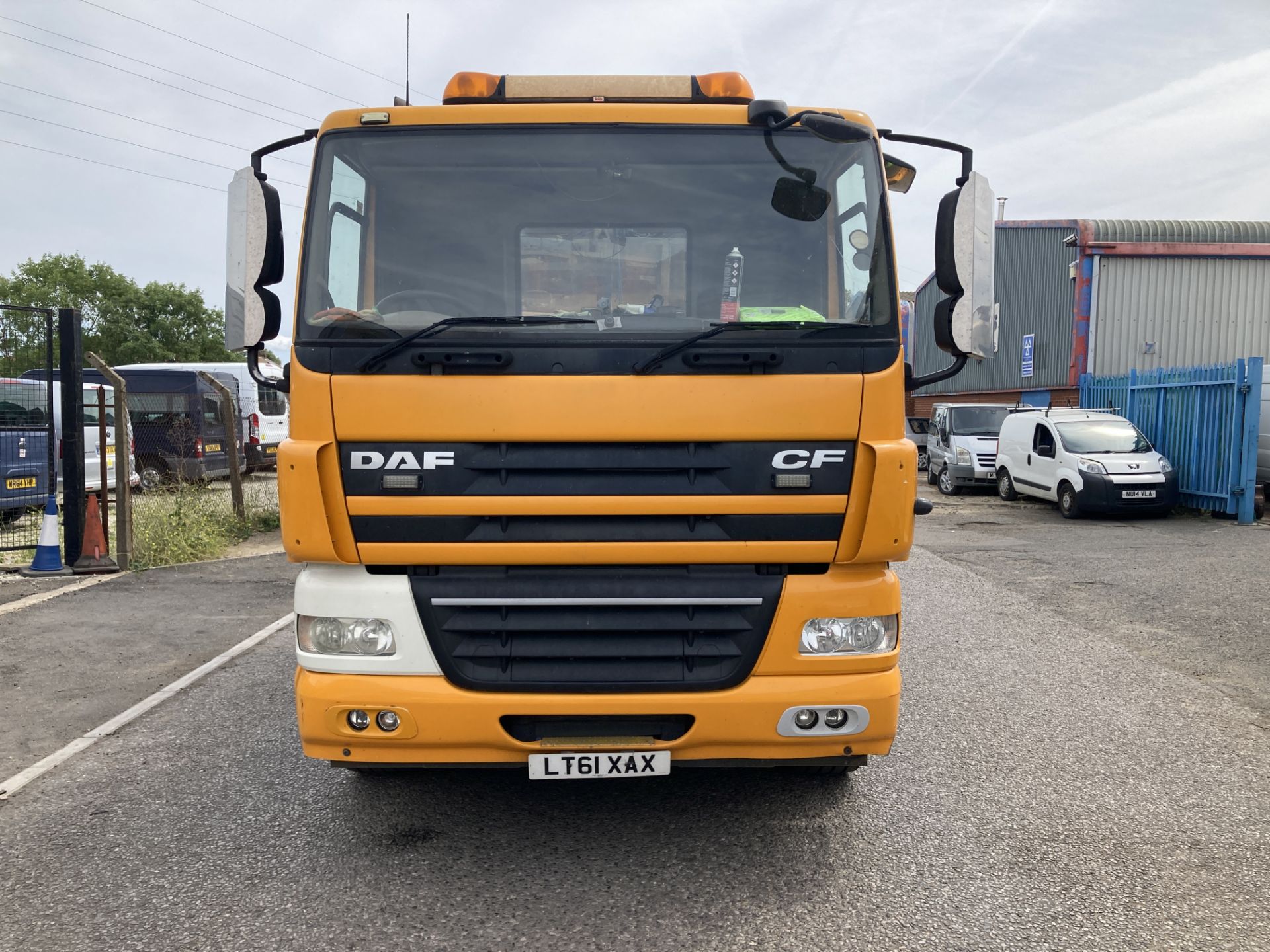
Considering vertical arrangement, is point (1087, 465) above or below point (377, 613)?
above

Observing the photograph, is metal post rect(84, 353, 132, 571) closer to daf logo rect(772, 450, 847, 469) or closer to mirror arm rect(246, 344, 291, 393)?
mirror arm rect(246, 344, 291, 393)

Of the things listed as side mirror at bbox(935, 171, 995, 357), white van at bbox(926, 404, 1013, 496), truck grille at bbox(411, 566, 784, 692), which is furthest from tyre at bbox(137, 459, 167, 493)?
white van at bbox(926, 404, 1013, 496)

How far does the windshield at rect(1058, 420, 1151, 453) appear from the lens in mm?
15102

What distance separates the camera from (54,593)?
8477 mm

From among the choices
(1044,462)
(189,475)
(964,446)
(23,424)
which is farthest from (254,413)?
(1044,462)

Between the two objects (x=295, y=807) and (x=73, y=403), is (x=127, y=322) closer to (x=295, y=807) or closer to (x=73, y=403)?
(x=73, y=403)

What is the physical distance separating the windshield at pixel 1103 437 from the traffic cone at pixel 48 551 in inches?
534

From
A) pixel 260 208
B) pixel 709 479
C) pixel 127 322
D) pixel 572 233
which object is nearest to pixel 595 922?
pixel 709 479

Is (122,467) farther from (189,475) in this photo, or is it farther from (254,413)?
(254,413)

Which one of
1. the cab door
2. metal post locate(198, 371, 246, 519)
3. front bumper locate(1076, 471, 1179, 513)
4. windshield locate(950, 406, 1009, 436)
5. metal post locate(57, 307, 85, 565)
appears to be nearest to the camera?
metal post locate(57, 307, 85, 565)

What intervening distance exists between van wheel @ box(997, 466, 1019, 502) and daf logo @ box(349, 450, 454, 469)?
16.0m

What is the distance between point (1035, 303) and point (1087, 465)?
13.2m

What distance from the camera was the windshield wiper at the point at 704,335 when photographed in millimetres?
3256

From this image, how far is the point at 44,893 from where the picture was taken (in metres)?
3.21
